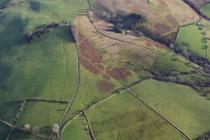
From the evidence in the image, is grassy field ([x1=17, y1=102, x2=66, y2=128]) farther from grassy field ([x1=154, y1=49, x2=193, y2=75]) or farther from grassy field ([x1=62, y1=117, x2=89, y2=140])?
grassy field ([x1=154, y1=49, x2=193, y2=75])

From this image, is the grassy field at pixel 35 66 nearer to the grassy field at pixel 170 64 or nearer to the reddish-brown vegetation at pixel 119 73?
the reddish-brown vegetation at pixel 119 73

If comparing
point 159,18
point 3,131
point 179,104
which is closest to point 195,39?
point 159,18

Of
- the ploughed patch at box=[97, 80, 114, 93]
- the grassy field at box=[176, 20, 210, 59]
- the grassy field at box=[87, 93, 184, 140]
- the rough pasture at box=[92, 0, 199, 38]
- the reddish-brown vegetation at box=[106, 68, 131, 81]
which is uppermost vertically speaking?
the rough pasture at box=[92, 0, 199, 38]

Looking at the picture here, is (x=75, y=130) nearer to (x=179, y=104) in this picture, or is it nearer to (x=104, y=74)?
(x=104, y=74)

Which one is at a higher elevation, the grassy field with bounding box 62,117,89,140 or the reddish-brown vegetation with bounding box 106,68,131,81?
the reddish-brown vegetation with bounding box 106,68,131,81

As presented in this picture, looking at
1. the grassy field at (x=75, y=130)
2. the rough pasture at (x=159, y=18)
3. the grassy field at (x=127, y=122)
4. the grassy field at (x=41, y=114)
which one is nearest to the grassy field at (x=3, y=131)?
the grassy field at (x=41, y=114)

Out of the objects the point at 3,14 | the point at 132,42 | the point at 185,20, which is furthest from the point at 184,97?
the point at 3,14

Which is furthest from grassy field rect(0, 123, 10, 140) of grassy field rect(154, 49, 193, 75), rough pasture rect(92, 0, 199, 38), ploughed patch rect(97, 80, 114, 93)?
rough pasture rect(92, 0, 199, 38)

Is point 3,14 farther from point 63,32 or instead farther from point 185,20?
point 185,20
